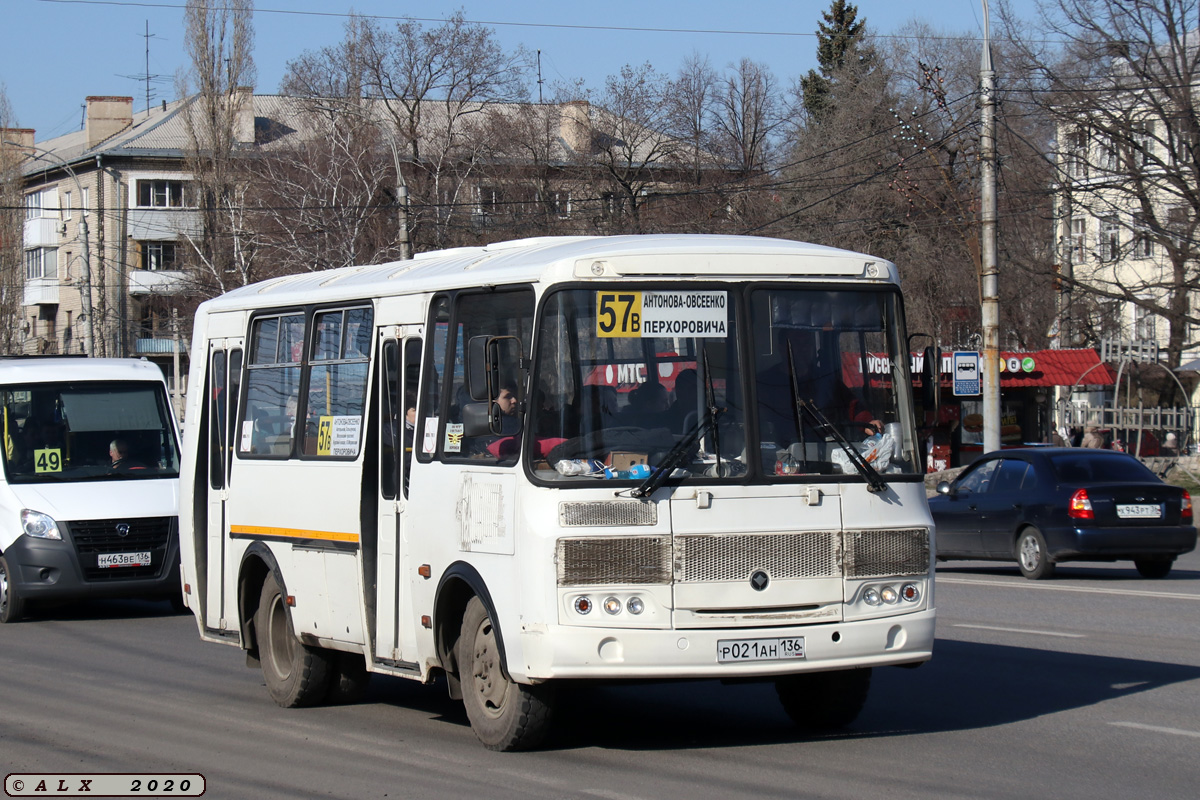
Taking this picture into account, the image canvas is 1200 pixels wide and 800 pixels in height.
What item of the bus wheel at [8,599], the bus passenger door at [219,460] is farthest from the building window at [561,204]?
the bus passenger door at [219,460]

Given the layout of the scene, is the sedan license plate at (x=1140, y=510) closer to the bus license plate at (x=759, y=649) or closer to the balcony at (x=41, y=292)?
the bus license plate at (x=759, y=649)

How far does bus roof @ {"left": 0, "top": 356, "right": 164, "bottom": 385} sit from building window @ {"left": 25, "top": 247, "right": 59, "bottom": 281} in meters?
67.2

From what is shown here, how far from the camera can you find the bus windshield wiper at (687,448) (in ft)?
23.3

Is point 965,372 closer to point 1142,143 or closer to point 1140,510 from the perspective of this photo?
point 1140,510

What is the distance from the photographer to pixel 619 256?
7375 mm

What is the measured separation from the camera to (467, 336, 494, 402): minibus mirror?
7.25 metres

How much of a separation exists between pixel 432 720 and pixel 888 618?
9.12 feet

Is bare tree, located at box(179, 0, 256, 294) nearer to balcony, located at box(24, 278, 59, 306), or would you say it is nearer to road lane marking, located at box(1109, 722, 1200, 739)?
balcony, located at box(24, 278, 59, 306)

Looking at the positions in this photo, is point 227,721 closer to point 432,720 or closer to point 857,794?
point 432,720

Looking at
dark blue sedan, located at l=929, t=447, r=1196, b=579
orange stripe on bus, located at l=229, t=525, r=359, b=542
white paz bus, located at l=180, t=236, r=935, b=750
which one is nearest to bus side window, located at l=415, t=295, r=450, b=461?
white paz bus, located at l=180, t=236, r=935, b=750

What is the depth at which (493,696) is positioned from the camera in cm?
758

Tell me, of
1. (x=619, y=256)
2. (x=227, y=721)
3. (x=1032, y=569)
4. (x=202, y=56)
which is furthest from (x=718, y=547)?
(x=202, y=56)

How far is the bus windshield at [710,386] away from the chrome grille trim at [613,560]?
0.29 metres

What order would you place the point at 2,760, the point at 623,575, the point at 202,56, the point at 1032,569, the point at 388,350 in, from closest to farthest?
the point at 623,575, the point at 2,760, the point at 388,350, the point at 1032,569, the point at 202,56
